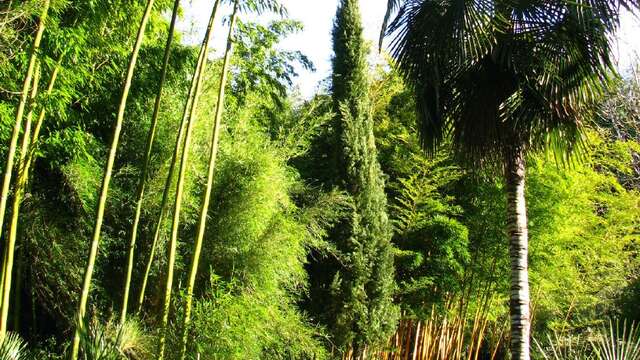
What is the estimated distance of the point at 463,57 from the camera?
13.6 ft

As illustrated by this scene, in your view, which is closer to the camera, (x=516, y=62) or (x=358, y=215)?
(x=516, y=62)

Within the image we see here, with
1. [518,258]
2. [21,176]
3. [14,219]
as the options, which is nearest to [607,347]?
[518,258]

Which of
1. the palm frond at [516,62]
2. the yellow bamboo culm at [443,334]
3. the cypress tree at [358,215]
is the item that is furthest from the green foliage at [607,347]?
the cypress tree at [358,215]

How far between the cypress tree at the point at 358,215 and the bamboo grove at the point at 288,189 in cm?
3

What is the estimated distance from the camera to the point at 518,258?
4.02 metres

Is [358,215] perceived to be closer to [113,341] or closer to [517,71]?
[517,71]

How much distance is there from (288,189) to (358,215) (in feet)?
3.65

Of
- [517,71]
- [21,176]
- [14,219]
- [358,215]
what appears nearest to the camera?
[14,219]

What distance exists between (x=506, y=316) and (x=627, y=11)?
5.53 m

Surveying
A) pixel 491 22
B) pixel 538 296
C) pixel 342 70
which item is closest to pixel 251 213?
pixel 491 22

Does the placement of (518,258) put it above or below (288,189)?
below

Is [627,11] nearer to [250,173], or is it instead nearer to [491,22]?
[491,22]

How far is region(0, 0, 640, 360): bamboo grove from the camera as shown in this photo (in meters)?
3.56

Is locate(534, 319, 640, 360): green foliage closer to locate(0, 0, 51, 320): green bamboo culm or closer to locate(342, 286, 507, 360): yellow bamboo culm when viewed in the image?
locate(342, 286, 507, 360): yellow bamboo culm
